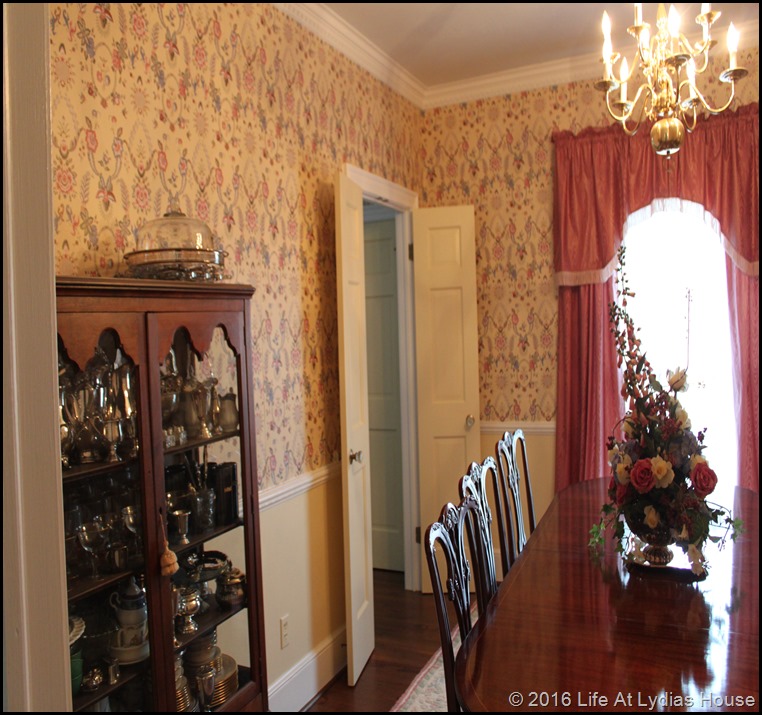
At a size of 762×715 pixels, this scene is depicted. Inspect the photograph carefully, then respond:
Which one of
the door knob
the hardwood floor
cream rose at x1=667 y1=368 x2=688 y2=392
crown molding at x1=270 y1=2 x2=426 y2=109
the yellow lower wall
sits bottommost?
the hardwood floor

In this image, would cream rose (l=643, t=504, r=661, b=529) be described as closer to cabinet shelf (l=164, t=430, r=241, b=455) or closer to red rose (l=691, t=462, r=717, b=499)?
red rose (l=691, t=462, r=717, b=499)

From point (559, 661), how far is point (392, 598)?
268 cm

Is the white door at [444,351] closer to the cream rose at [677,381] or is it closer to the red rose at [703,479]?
the cream rose at [677,381]

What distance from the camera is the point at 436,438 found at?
158 inches

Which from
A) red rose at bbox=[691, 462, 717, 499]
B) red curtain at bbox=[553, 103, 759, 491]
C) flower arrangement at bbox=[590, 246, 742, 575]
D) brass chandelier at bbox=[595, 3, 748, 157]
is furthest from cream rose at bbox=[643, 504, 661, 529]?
red curtain at bbox=[553, 103, 759, 491]

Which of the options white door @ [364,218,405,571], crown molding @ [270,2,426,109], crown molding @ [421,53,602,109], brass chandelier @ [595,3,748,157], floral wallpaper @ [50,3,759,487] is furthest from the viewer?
white door @ [364,218,405,571]

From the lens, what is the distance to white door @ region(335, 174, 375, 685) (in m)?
3.04

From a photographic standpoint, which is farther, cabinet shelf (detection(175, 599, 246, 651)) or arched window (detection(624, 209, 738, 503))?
arched window (detection(624, 209, 738, 503))

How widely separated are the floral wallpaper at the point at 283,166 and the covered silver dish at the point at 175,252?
4.1 inches

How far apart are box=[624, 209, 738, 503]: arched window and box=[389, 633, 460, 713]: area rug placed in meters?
1.77

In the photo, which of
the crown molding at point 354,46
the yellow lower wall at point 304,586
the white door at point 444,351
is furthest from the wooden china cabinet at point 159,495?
the white door at point 444,351

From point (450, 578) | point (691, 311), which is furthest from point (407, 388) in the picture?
point (450, 578)

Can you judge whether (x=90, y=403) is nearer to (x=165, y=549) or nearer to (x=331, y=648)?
(x=165, y=549)

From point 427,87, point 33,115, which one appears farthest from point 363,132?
point 33,115
